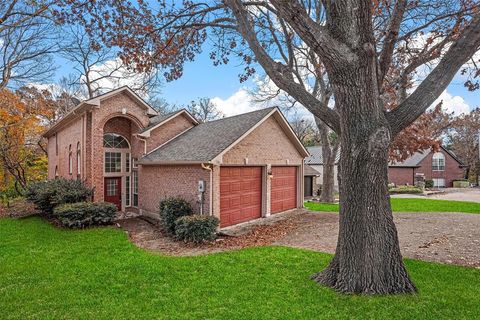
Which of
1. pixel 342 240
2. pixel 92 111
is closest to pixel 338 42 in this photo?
pixel 342 240

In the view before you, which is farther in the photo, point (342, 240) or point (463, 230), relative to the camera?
point (463, 230)

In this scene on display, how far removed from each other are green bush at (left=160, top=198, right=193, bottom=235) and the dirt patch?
40cm

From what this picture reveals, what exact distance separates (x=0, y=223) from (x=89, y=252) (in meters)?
7.84

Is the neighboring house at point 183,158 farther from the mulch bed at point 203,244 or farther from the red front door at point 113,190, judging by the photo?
the mulch bed at point 203,244

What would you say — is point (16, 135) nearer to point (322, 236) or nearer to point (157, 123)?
point (157, 123)

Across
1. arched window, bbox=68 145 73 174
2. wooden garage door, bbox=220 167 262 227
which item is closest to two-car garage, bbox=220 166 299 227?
wooden garage door, bbox=220 167 262 227

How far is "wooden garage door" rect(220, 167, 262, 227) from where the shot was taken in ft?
37.3

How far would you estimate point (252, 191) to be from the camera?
1287 centimetres

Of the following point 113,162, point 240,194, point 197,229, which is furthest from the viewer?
point 113,162

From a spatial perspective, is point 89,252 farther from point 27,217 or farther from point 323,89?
point 323,89

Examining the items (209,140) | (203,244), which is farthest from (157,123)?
(203,244)

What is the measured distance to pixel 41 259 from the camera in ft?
24.9

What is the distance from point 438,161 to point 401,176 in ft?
21.3

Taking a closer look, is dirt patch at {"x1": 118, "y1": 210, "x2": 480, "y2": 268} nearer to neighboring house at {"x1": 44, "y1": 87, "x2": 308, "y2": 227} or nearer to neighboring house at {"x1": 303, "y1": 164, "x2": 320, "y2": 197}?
neighboring house at {"x1": 44, "y1": 87, "x2": 308, "y2": 227}
